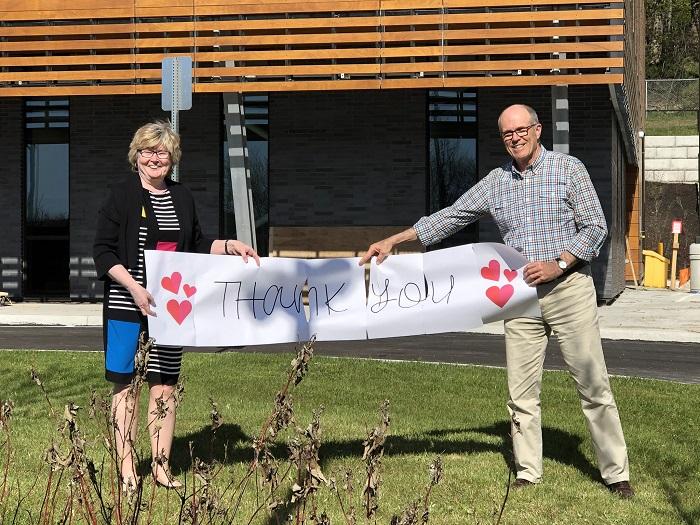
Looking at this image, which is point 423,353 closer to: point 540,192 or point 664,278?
point 540,192

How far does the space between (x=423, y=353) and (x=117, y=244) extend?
820 centimetres

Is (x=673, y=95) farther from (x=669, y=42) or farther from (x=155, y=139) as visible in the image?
(x=155, y=139)

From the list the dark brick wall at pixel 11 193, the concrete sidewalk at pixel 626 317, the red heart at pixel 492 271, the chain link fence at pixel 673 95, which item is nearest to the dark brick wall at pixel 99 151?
the dark brick wall at pixel 11 193

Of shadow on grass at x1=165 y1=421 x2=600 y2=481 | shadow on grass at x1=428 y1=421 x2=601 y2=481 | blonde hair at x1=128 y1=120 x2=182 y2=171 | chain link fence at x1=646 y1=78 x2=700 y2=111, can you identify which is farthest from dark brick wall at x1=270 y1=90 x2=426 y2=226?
chain link fence at x1=646 y1=78 x2=700 y2=111

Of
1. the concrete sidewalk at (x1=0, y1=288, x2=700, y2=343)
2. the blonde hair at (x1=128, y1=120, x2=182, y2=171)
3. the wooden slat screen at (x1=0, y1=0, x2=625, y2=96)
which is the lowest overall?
the concrete sidewalk at (x1=0, y1=288, x2=700, y2=343)

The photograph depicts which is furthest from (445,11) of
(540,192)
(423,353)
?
(540,192)

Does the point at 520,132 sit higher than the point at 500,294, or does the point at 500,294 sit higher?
the point at 520,132

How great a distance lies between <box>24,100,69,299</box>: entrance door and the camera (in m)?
23.0

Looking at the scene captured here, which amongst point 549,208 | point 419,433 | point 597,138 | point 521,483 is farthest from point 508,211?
point 597,138

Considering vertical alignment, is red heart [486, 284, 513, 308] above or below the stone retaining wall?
below

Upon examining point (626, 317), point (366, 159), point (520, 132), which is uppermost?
point (366, 159)

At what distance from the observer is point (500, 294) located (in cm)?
558

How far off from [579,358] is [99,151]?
62.0 ft

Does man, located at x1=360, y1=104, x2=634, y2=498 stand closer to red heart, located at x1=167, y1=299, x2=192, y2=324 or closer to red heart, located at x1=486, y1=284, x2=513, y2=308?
red heart, located at x1=486, y1=284, x2=513, y2=308
